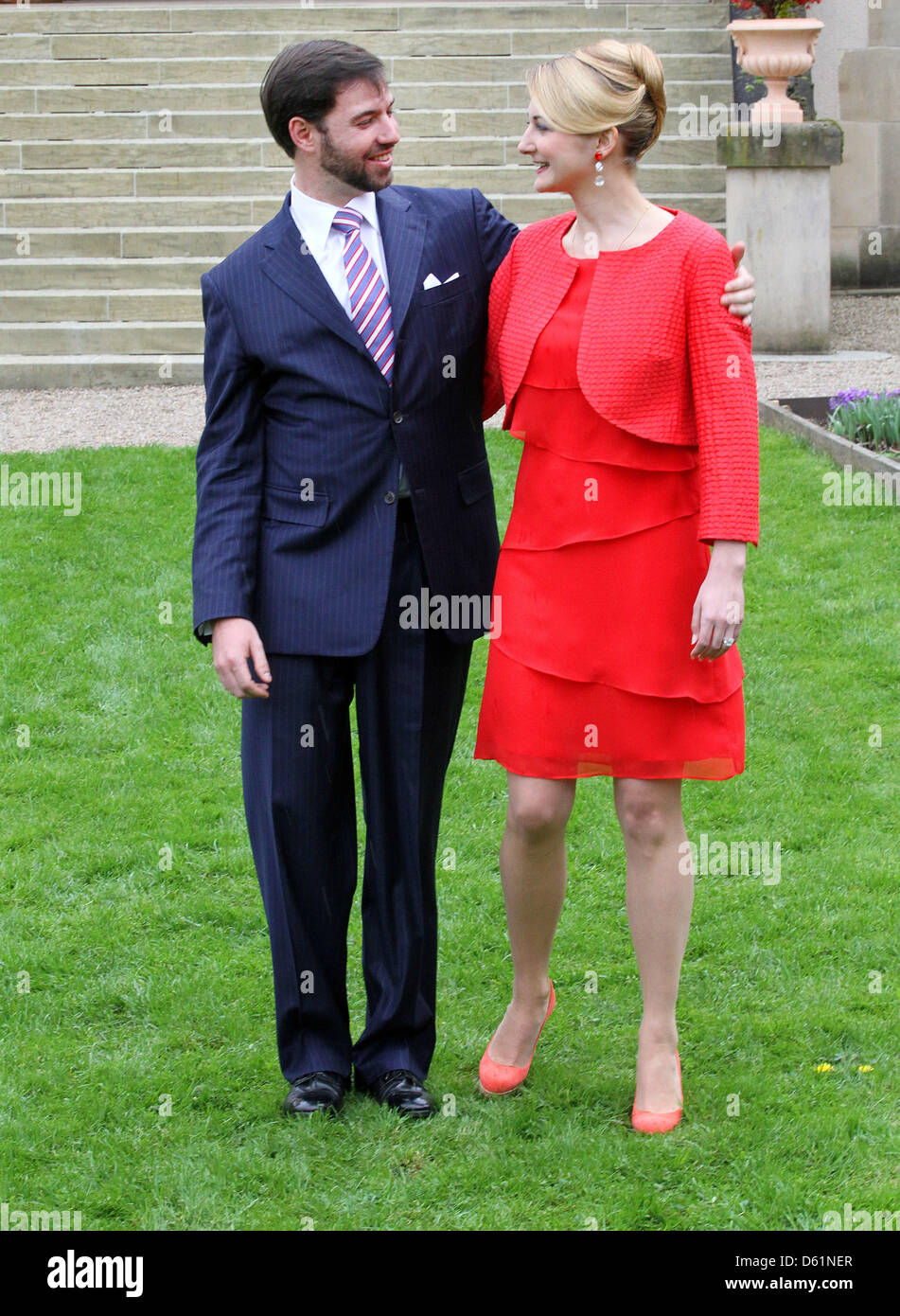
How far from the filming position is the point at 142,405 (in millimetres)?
10789

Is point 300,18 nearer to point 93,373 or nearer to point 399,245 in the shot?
point 93,373

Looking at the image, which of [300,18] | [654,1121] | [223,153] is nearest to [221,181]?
[223,153]

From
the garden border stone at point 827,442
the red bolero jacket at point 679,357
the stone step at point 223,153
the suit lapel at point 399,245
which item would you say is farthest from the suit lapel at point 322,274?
the stone step at point 223,153

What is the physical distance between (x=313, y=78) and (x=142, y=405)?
25.2 feet

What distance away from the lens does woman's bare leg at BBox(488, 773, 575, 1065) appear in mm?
3627

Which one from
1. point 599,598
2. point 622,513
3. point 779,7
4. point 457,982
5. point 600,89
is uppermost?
point 779,7

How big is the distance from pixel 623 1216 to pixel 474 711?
3.17m

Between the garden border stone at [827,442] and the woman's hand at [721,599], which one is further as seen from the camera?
the garden border stone at [827,442]

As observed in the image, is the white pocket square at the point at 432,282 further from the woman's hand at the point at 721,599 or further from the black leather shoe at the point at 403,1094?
the black leather shoe at the point at 403,1094

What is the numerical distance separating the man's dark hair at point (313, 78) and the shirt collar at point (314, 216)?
0.17 meters

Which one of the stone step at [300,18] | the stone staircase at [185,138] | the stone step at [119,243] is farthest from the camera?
the stone step at [300,18]

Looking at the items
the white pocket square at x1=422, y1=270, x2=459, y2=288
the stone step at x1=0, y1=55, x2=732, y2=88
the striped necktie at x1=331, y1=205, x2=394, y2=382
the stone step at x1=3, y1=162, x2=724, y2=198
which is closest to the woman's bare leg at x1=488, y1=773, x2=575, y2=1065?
the striped necktie at x1=331, y1=205, x2=394, y2=382

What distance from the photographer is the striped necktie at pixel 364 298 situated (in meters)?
3.49

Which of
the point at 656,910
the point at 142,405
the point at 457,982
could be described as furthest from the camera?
the point at 142,405
